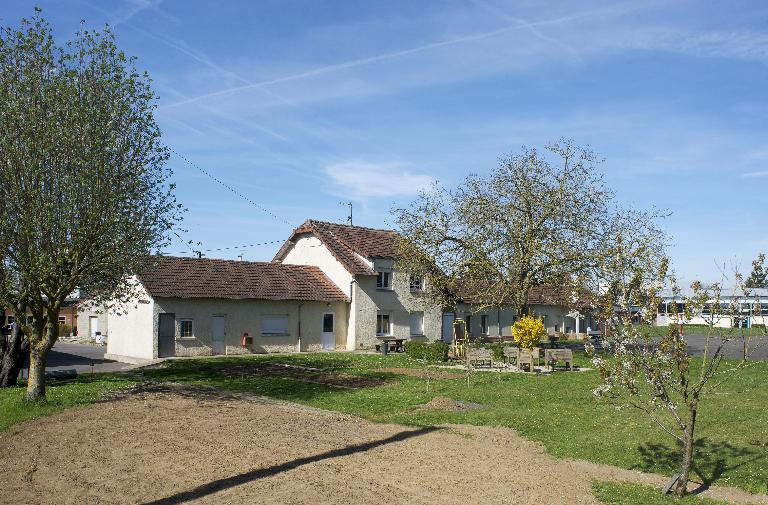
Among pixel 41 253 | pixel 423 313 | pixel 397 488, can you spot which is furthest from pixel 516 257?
pixel 397 488

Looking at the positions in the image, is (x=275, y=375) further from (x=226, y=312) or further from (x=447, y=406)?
(x=226, y=312)

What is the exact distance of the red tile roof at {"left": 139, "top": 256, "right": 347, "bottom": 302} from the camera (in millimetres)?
33500

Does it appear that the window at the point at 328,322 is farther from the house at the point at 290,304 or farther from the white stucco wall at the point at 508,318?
the white stucco wall at the point at 508,318

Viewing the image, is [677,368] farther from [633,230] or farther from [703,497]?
[633,230]

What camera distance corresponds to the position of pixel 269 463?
1044 cm

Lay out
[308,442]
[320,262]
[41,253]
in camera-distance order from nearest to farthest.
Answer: [308,442] < [41,253] < [320,262]

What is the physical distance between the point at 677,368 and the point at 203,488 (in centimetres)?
653

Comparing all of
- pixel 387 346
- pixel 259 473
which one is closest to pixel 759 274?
pixel 259 473

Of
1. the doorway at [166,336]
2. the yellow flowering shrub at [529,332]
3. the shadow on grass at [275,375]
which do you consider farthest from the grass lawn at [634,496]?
the doorway at [166,336]

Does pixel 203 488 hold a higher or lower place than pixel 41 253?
lower

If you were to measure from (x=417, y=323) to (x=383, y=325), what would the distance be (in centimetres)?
303

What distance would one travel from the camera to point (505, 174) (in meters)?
34.5

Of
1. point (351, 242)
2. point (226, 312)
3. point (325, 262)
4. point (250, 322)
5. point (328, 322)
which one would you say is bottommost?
point (328, 322)

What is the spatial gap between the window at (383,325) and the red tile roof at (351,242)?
2992mm
